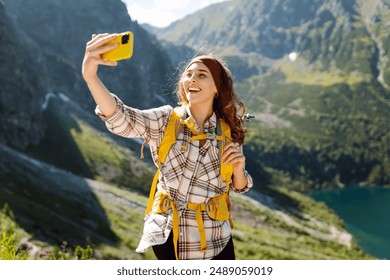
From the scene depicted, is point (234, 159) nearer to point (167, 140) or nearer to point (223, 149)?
point (223, 149)

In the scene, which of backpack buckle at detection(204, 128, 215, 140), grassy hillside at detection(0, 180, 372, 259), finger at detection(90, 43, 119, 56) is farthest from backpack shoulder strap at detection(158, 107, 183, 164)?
grassy hillside at detection(0, 180, 372, 259)

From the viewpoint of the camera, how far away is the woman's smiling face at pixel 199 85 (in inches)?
209

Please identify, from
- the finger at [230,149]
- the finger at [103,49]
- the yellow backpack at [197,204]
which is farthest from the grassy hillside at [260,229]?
the finger at [103,49]

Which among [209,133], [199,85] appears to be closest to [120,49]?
[199,85]

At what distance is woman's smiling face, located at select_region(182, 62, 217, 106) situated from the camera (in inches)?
209

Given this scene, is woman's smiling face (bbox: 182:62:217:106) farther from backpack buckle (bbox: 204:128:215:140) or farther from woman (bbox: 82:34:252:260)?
backpack buckle (bbox: 204:128:215:140)

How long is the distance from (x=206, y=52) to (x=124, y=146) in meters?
125

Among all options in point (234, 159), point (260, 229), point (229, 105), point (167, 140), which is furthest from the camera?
point (260, 229)

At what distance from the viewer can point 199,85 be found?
534 cm

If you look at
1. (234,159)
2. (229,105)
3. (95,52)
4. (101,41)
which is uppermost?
(101,41)

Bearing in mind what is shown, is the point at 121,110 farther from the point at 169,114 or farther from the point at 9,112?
the point at 9,112

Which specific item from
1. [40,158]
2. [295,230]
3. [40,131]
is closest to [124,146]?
[40,131]

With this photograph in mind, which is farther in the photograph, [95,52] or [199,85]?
[199,85]

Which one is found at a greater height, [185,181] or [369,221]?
[185,181]
